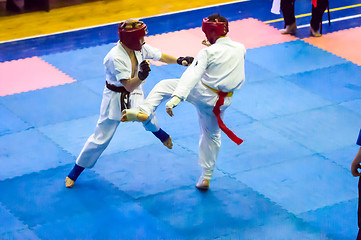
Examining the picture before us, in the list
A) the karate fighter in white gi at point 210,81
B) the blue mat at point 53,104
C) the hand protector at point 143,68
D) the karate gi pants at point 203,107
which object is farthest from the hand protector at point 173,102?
the blue mat at point 53,104

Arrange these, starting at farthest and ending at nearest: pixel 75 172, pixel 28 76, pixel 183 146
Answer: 1. pixel 28 76
2. pixel 183 146
3. pixel 75 172

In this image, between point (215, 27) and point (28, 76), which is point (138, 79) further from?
point (28, 76)

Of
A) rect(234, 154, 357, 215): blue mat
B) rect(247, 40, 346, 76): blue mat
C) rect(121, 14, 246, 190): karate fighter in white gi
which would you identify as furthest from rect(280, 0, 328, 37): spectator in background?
rect(121, 14, 246, 190): karate fighter in white gi

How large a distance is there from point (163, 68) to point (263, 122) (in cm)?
238

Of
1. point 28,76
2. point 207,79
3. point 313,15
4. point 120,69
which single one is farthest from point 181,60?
point 313,15

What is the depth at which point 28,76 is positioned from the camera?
9844 millimetres

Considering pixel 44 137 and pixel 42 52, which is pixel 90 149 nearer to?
pixel 44 137

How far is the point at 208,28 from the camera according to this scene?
6047 mm

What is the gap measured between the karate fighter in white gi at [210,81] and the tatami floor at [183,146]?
3.21 ft

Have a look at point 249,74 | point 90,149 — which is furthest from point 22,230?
point 249,74

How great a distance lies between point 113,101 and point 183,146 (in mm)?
1669

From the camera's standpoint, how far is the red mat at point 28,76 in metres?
9.49

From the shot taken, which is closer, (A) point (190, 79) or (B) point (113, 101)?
(A) point (190, 79)

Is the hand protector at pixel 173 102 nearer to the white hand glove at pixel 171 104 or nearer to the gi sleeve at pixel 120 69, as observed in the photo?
the white hand glove at pixel 171 104
